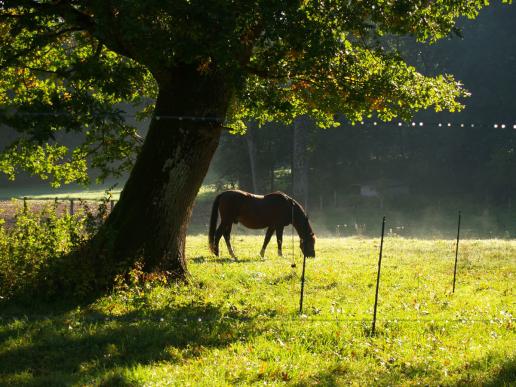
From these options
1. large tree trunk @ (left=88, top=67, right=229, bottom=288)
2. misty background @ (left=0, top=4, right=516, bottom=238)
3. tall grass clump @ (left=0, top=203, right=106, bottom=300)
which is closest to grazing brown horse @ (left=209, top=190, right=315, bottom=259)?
large tree trunk @ (left=88, top=67, right=229, bottom=288)

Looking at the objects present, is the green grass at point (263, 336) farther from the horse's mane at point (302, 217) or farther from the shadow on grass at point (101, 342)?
the horse's mane at point (302, 217)

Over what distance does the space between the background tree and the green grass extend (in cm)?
153

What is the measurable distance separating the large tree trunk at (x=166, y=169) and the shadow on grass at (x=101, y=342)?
2.18 m

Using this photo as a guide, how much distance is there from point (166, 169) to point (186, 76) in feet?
6.19

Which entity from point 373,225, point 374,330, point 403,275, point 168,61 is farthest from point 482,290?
point 373,225

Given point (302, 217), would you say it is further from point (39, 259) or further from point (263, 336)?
point (263, 336)

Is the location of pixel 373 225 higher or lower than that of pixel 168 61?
lower

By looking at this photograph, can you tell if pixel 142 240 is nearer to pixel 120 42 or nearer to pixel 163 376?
pixel 120 42

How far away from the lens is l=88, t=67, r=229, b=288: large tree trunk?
40.8 feet

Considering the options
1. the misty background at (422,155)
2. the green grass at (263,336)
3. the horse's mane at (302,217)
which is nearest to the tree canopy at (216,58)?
the green grass at (263,336)

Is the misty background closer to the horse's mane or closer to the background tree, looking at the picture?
the horse's mane

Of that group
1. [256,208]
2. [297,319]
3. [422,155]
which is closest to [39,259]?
[297,319]

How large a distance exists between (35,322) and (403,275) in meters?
10.1

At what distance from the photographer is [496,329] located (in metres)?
10.7
